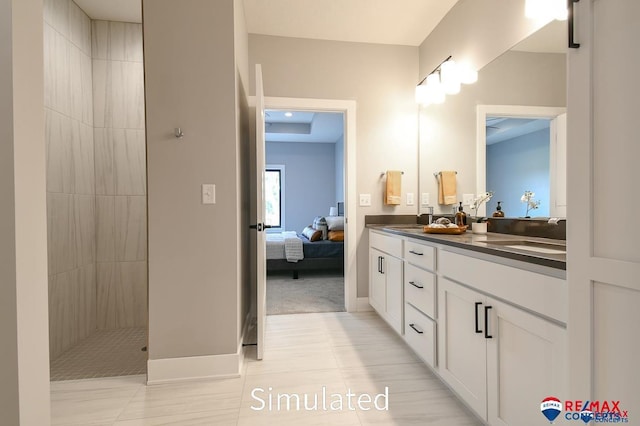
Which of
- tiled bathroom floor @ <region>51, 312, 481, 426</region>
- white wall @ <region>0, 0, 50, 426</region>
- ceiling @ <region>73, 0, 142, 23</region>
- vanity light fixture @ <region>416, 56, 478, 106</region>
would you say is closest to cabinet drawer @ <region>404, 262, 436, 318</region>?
tiled bathroom floor @ <region>51, 312, 481, 426</region>

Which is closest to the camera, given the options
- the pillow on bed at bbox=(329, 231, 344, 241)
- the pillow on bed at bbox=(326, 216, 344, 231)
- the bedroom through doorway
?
the bedroom through doorway

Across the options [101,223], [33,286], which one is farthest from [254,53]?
[33,286]

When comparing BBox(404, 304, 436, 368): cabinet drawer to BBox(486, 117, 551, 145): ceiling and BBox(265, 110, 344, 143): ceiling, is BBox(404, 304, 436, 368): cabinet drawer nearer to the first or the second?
BBox(486, 117, 551, 145): ceiling

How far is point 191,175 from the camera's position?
6.10 feet

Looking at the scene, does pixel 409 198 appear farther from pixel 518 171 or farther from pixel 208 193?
pixel 208 193

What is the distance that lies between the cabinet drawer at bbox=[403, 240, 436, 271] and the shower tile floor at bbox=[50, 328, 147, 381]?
1.90m

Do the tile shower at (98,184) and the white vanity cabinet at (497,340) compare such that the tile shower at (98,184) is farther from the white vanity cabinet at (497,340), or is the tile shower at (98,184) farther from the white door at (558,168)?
the white door at (558,168)

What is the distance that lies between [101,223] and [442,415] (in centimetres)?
289

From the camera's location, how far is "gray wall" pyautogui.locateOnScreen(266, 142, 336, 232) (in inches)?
285

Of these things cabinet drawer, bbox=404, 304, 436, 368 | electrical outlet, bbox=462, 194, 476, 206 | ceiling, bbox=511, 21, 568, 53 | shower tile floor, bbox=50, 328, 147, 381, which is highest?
ceiling, bbox=511, 21, 568, 53

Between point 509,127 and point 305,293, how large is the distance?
105 inches

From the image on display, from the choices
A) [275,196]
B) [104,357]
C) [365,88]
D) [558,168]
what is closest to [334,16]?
[365,88]

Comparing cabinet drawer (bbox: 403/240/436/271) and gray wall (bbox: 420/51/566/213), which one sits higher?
gray wall (bbox: 420/51/566/213)

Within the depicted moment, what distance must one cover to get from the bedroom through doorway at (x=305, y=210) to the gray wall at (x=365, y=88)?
0.51 m
